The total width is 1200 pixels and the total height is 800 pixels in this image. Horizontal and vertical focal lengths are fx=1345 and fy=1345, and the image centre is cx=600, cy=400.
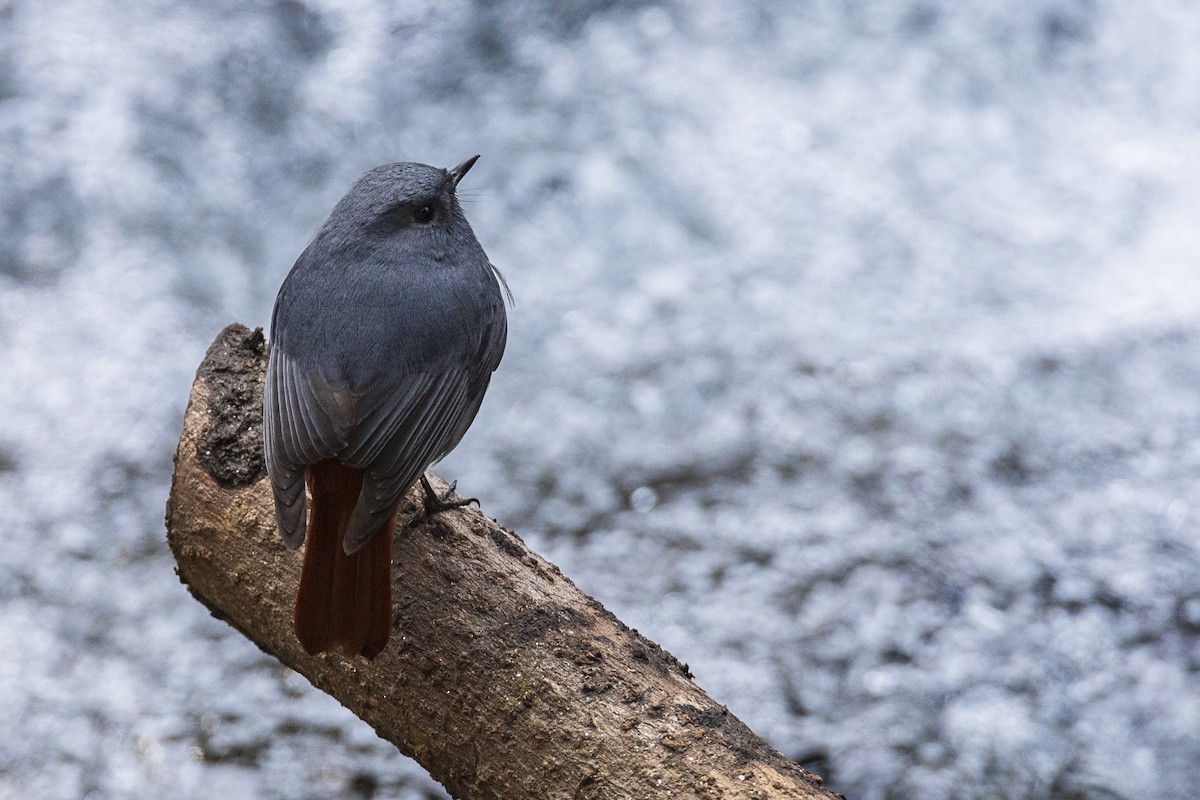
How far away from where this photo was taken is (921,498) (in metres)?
5.19

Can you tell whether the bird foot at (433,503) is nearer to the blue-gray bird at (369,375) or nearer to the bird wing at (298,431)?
the blue-gray bird at (369,375)

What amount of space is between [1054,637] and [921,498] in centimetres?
79

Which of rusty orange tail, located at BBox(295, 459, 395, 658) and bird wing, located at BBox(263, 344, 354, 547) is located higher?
bird wing, located at BBox(263, 344, 354, 547)

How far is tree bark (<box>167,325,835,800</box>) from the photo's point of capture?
231cm

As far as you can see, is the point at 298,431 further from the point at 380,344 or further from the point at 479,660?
the point at 479,660

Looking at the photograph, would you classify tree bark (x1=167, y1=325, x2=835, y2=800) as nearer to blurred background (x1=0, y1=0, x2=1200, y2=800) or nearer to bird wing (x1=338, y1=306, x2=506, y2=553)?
bird wing (x1=338, y1=306, x2=506, y2=553)

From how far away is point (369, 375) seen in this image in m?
2.58

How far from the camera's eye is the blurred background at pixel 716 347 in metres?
4.45

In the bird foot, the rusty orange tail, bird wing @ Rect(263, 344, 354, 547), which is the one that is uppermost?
the bird foot

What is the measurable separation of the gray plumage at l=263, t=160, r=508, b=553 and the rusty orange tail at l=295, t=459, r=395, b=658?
5cm

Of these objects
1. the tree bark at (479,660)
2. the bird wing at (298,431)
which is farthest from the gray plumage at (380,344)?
the tree bark at (479,660)

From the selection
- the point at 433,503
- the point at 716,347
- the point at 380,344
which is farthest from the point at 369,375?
the point at 716,347

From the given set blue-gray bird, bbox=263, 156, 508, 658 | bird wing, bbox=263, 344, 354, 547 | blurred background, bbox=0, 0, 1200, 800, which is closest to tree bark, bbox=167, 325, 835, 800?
blue-gray bird, bbox=263, 156, 508, 658

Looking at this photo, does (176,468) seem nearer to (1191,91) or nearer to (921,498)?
(921,498)
